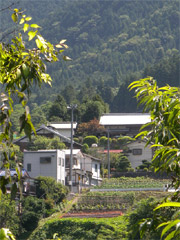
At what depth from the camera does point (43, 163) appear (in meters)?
36.1

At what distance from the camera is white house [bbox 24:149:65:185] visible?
35688 mm

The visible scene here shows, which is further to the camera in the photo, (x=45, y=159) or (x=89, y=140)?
(x=89, y=140)

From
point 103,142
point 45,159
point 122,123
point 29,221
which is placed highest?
point 122,123

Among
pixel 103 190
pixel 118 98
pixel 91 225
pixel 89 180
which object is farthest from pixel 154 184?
pixel 118 98

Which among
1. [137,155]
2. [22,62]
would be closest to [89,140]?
[137,155]

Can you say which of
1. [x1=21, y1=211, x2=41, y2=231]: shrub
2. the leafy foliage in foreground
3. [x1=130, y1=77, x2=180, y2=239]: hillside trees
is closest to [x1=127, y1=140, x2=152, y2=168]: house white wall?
the leafy foliage in foreground

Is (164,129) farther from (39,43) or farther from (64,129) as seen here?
(64,129)

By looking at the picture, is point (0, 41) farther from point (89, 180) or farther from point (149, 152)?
point (149, 152)

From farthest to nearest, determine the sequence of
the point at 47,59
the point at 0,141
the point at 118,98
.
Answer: the point at 118,98 < the point at 47,59 < the point at 0,141

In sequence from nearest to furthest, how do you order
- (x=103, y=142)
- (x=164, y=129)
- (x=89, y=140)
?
1. (x=164, y=129)
2. (x=89, y=140)
3. (x=103, y=142)

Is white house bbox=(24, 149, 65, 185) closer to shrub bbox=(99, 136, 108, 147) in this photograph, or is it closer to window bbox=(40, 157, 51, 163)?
window bbox=(40, 157, 51, 163)

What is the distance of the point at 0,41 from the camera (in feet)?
9.43

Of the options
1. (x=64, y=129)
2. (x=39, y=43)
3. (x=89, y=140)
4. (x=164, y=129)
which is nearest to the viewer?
(x=39, y=43)

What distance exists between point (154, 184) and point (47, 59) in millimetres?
32719
